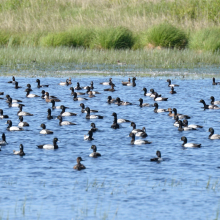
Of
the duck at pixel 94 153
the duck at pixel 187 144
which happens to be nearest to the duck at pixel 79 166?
the duck at pixel 94 153

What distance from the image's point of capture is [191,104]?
27406 mm

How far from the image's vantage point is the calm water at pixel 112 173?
12805 millimetres

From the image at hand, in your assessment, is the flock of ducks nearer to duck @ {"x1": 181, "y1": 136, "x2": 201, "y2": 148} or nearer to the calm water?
duck @ {"x1": 181, "y1": 136, "x2": 201, "y2": 148}

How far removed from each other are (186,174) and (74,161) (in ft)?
11.2

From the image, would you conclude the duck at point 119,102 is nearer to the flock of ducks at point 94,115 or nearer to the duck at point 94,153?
the flock of ducks at point 94,115

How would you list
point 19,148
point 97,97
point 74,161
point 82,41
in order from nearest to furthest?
point 74,161 < point 19,148 < point 97,97 < point 82,41

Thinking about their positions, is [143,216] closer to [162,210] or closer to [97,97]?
[162,210]

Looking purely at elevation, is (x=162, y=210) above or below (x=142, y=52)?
below

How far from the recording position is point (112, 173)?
15680 mm

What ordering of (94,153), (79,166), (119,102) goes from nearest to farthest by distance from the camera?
1. (79,166)
2. (94,153)
3. (119,102)

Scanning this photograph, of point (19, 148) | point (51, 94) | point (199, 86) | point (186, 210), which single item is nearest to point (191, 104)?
point (199, 86)

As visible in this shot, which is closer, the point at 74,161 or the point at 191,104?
the point at 74,161

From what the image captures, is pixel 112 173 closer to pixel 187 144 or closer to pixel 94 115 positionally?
pixel 187 144

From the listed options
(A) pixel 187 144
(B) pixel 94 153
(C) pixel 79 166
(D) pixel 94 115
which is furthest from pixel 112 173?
(D) pixel 94 115
